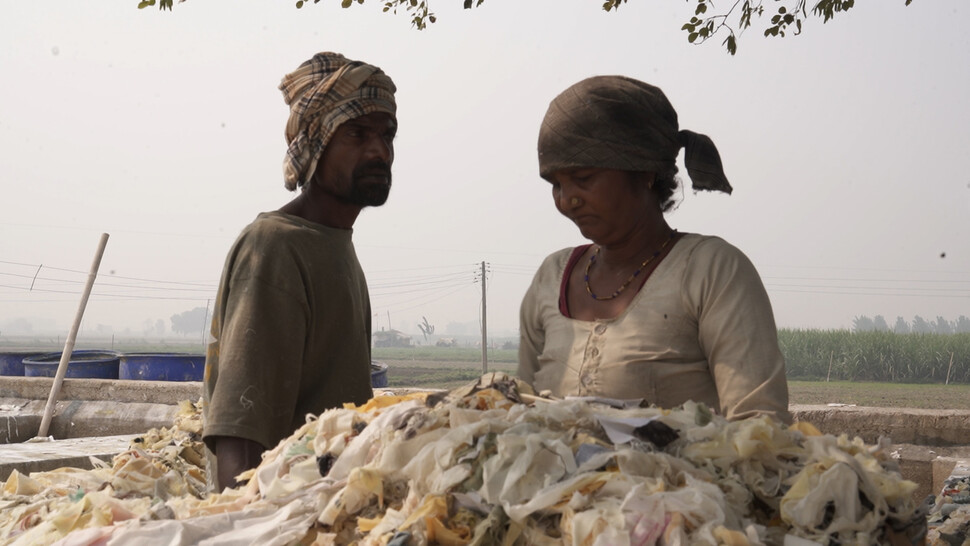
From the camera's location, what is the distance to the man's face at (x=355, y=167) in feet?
7.70

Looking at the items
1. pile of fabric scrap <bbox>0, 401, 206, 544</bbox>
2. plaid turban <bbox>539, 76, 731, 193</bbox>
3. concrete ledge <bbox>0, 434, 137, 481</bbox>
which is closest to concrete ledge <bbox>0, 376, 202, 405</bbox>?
concrete ledge <bbox>0, 434, 137, 481</bbox>

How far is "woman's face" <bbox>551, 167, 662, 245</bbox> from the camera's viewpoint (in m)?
1.93

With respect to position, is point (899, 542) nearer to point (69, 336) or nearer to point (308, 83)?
point (308, 83)

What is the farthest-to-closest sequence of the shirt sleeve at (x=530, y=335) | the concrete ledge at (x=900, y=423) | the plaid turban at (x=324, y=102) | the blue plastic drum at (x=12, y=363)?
1. the blue plastic drum at (x=12, y=363)
2. the concrete ledge at (x=900, y=423)
3. the plaid turban at (x=324, y=102)
4. the shirt sleeve at (x=530, y=335)

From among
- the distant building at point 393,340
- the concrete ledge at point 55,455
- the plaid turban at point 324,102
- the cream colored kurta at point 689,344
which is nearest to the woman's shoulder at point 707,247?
the cream colored kurta at point 689,344

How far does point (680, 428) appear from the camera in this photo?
138 cm

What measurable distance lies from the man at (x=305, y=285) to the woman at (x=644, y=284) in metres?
0.58

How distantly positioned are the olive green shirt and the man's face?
4.8 inches

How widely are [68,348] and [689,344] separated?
21.8ft

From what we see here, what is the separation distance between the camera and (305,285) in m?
2.17

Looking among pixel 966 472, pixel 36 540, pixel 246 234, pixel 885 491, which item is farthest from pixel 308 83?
pixel 966 472

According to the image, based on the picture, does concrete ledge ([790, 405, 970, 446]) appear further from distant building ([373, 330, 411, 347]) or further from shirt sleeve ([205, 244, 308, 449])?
distant building ([373, 330, 411, 347])

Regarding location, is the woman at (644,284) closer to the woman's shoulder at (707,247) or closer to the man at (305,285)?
the woman's shoulder at (707,247)

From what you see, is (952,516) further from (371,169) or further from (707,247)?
(371,169)
